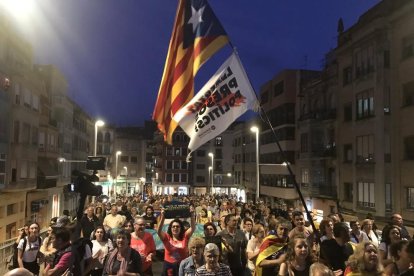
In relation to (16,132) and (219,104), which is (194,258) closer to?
(219,104)

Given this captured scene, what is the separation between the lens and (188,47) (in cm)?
1078

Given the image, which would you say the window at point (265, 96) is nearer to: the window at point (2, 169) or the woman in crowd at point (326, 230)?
the window at point (2, 169)

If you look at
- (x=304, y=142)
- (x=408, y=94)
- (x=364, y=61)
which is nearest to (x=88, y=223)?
(x=408, y=94)

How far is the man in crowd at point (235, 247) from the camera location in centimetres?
879

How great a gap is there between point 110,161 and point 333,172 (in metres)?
74.6

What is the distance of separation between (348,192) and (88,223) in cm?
2936

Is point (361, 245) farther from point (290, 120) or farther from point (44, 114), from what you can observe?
point (290, 120)

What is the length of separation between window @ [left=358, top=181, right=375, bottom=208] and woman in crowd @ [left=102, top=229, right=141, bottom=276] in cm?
2780

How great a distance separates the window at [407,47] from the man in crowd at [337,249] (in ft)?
78.8

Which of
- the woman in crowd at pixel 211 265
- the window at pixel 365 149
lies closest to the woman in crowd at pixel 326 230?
the woman in crowd at pixel 211 265

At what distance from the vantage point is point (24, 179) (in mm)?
36156

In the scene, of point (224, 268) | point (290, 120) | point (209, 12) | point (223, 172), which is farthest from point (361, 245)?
point (223, 172)

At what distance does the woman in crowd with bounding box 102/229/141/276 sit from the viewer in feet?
22.9

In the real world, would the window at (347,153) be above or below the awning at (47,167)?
above
